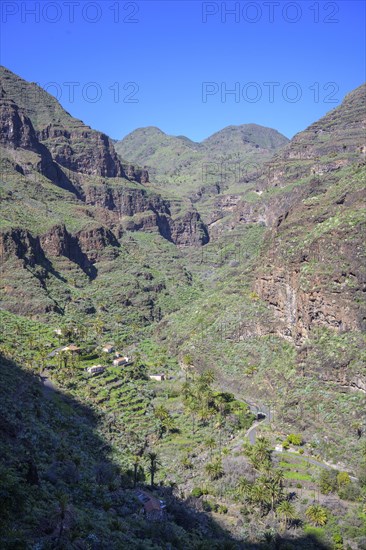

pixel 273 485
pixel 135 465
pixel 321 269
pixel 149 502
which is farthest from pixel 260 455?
pixel 321 269

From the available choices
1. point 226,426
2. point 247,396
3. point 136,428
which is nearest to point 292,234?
point 247,396

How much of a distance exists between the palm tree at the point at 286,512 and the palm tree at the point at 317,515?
1.62 m

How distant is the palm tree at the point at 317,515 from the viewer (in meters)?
49.5

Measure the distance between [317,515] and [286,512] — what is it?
328cm

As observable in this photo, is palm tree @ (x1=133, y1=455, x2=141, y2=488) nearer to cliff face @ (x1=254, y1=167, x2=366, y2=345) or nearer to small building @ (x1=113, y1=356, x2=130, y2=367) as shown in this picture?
small building @ (x1=113, y1=356, x2=130, y2=367)

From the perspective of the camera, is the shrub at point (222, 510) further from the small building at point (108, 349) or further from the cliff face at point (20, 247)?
the cliff face at point (20, 247)

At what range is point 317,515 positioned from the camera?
1961 inches

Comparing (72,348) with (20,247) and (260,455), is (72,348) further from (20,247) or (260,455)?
(260,455)

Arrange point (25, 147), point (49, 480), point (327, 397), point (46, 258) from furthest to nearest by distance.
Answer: point (25, 147) → point (46, 258) → point (327, 397) → point (49, 480)

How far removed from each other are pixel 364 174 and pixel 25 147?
125m

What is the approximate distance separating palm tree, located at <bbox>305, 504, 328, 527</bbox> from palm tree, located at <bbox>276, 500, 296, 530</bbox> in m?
1.62

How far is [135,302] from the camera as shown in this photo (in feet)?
461

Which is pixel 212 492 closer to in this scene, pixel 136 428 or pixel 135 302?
pixel 136 428

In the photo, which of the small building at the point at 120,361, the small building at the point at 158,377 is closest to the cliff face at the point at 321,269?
the small building at the point at 158,377
